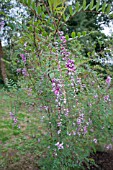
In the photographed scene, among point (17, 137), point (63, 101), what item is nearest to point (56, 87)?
point (63, 101)

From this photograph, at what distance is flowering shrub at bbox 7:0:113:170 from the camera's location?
1.65 meters

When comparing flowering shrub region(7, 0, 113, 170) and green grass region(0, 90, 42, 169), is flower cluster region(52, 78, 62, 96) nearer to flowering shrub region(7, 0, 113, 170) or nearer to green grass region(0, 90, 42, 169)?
flowering shrub region(7, 0, 113, 170)

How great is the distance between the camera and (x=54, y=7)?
43.8 inches

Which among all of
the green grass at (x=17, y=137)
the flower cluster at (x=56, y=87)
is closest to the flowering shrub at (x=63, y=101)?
the flower cluster at (x=56, y=87)

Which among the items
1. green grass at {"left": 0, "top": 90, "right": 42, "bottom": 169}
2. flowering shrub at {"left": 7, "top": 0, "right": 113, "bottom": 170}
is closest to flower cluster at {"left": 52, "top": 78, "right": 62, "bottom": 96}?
flowering shrub at {"left": 7, "top": 0, "right": 113, "bottom": 170}

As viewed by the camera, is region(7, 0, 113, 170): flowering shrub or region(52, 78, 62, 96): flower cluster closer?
region(52, 78, 62, 96): flower cluster

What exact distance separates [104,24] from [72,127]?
11.5 meters

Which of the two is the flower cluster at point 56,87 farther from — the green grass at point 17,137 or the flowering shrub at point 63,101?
the green grass at point 17,137

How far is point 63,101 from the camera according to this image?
1644 millimetres

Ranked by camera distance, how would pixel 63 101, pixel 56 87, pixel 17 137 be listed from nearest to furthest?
pixel 56 87
pixel 63 101
pixel 17 137

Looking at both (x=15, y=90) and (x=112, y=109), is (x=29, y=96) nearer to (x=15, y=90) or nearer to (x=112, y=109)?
(x=15, y=90)

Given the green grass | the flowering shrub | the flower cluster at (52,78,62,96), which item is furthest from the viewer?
the green grass

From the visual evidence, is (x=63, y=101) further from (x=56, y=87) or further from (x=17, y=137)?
(x=17, y=137)

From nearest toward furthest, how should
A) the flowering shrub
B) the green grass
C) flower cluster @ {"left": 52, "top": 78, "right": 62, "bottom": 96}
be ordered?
flower cluster @ {"left": 52, "top": 78, "right": 62, "bottom": 96} < the flowering shrub < the green grass
